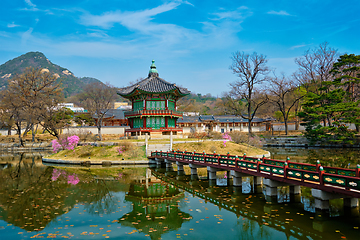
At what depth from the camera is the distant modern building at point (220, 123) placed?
67.8 metres

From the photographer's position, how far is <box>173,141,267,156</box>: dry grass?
106 ft

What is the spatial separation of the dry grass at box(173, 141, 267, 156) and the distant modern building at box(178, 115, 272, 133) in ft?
106

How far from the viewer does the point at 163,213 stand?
1247 cm

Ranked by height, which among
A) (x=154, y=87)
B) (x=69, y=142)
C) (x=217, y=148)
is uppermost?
(x=154, y=87)

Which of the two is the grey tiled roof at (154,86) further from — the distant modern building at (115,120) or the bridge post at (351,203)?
the bridge post at (351,203)

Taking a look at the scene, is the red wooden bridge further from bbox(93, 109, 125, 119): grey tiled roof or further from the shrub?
bbox(93, 109, 125, 119): grey tiled roof

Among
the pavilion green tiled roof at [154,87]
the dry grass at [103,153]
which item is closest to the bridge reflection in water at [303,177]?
the dry grass at [103,153]

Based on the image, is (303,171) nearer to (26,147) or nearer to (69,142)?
(69,142)

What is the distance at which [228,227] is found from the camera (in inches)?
412

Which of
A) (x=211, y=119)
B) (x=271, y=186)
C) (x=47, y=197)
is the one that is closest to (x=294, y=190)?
(x=271, y=186)

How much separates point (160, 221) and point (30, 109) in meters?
46.4

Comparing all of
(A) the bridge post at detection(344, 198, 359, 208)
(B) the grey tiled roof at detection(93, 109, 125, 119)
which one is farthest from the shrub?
(A) the bridge post at detection(344, 198, 359, 208)

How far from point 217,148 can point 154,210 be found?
20833mm

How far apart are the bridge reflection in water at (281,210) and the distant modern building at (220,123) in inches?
1895
